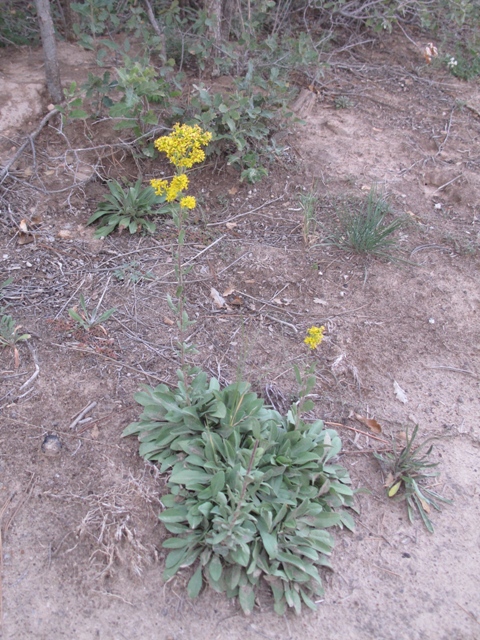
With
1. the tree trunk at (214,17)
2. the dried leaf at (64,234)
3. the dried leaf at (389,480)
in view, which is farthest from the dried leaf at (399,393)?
the tree trunk at (214,17)

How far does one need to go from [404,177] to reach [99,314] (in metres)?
2.76

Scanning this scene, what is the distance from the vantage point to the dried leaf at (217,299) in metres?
3.25

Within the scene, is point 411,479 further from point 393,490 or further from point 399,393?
point 399,393

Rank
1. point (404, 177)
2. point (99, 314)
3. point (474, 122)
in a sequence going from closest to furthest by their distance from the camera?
point (99, 314), point (404, 177), point (474, 122)

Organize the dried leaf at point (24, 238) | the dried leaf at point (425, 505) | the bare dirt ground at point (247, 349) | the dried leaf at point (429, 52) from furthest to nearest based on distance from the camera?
the dried leaf at point (429, 52), the dried leaf at point (24, 238), the dried leaf at point (425, 505), the bare dirt ground at point (247, 349)

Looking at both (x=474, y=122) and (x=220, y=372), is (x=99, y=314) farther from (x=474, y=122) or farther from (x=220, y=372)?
(x=474, y=122)

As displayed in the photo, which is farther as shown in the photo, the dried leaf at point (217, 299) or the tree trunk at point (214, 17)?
the tree trunk at point (214, 17)

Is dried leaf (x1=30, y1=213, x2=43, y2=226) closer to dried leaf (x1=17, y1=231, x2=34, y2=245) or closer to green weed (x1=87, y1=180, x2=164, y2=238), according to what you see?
dried leaf (x1=17, y1=231, x2=34, y2=245)

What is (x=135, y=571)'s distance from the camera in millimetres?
2125

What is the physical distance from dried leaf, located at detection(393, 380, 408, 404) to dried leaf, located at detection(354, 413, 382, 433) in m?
0.24

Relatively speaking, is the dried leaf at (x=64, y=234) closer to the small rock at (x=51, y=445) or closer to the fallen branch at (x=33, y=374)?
the fallen branch at (x=33, y=374)

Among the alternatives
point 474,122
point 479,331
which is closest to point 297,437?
point 479,331

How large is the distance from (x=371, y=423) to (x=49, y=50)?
3421 mm

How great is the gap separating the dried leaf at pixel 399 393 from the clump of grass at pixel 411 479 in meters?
0.37
